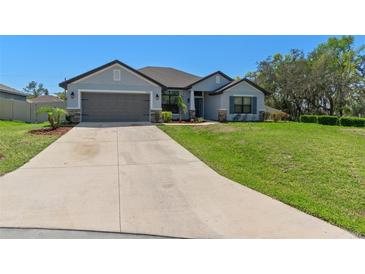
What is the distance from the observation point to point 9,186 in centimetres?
564

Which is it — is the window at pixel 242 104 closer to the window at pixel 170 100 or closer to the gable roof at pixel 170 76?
the gable roof at pixel 170 76

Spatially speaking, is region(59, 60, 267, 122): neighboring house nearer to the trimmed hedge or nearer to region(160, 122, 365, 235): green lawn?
the trimmed hedge

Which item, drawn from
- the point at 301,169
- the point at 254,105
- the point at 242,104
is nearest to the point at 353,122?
the point at 254,105

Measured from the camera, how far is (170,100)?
22.0 meters

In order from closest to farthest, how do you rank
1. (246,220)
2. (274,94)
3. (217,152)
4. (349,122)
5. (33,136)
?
(246,220) → (217,152) → (33,136) → (349,122) → (274,94)

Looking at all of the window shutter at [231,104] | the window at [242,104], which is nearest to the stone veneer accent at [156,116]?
the window shutter at [231,104]

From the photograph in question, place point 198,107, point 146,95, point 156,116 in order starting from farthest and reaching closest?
point 198,107 < point 146,95 < point 156,116

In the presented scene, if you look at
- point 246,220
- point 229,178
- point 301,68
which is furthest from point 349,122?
point 246,220

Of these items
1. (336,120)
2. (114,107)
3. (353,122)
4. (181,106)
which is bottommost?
(353,122)

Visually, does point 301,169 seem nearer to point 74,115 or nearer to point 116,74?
point 116,74

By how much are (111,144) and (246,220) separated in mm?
7289

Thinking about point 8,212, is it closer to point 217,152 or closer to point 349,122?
point 217,152

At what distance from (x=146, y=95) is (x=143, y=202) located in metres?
14.8

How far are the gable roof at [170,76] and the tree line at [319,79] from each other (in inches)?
411
